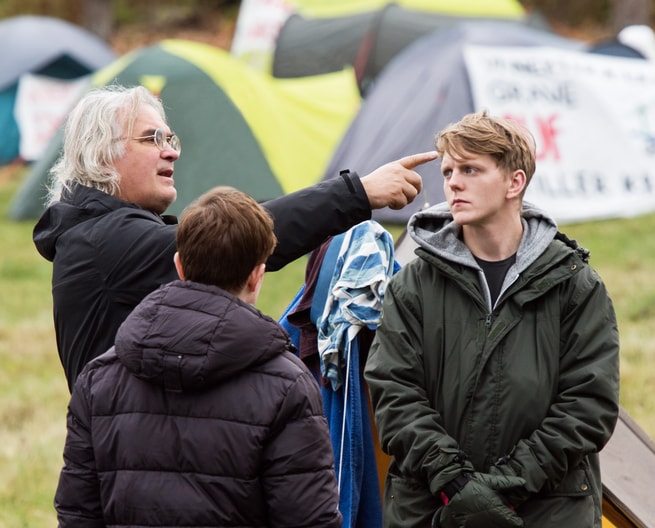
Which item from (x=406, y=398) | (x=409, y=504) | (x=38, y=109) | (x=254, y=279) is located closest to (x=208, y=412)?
(x=254, y=279)

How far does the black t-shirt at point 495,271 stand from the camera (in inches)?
124

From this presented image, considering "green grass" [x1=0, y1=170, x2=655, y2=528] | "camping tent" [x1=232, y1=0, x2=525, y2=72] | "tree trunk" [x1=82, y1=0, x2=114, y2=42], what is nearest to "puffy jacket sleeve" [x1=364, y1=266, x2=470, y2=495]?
"green grass" [x1=0, y1=170, x2=655, y2=528]

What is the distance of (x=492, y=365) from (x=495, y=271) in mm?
272

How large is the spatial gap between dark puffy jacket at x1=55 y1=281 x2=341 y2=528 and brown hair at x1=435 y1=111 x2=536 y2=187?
2.97 feet

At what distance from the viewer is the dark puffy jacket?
2.48m

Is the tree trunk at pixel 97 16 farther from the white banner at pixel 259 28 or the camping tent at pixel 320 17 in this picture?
the white banner at pixel 259 28

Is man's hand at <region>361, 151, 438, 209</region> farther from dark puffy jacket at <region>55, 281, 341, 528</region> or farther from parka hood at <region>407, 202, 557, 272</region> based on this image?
dark puffy jacket at <region>55, 281, 341, 528</region>

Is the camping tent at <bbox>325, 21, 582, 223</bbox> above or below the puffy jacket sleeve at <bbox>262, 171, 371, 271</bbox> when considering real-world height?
below

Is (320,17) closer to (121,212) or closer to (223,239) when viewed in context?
(121,212)

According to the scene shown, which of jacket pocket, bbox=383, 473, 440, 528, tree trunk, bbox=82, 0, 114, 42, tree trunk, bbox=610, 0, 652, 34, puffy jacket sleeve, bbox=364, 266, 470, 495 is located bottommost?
tree trunk, bbox=82, 0, 114, 42

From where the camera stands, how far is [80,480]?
8.54 feet

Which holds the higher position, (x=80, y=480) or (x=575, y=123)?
(x=80, y=480)

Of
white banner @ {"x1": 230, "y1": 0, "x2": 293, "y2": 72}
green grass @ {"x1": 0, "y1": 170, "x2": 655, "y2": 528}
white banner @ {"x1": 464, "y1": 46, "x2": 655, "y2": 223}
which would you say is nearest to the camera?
green grass @ {"x1": 0, "y1": 170, "x2": 655, "y2": 528}

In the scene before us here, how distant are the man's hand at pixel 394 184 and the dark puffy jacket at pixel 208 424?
2.72 ft
